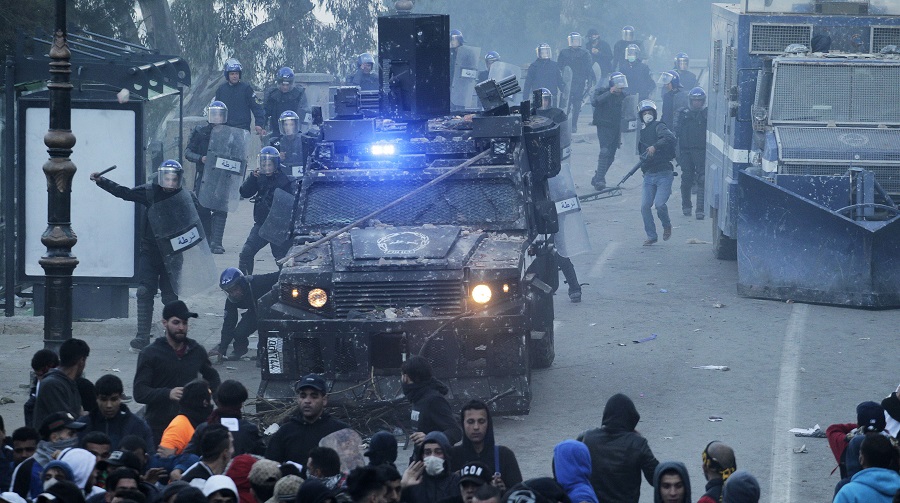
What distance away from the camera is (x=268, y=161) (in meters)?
16.8

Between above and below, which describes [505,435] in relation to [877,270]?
below

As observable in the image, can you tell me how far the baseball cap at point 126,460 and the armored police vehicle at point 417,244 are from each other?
4220 mm

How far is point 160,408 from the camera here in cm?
989

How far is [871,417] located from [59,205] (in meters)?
5.48

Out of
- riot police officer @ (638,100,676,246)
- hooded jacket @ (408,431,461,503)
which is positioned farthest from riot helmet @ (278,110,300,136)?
hooded jacket @ (408,431,461,503)

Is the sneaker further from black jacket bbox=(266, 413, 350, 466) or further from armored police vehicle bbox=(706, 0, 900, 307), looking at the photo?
armored police vehicle bbox=(706, 0, 900, 307)

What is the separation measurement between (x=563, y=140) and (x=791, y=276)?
362 cm

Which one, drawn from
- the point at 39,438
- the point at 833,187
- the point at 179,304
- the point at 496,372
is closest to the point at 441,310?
the point at 496,372

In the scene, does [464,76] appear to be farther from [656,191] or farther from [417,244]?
[417,244]

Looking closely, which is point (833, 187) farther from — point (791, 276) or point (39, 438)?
point (39, 438)

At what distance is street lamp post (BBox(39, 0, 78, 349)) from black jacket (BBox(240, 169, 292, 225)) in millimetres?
6567

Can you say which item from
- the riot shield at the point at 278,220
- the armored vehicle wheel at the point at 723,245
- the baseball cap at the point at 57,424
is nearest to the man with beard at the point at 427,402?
the baseball cap at the point at 57,424

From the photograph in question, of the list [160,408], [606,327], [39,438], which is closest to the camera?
[39,438]

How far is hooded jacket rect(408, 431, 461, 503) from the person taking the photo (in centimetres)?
745
